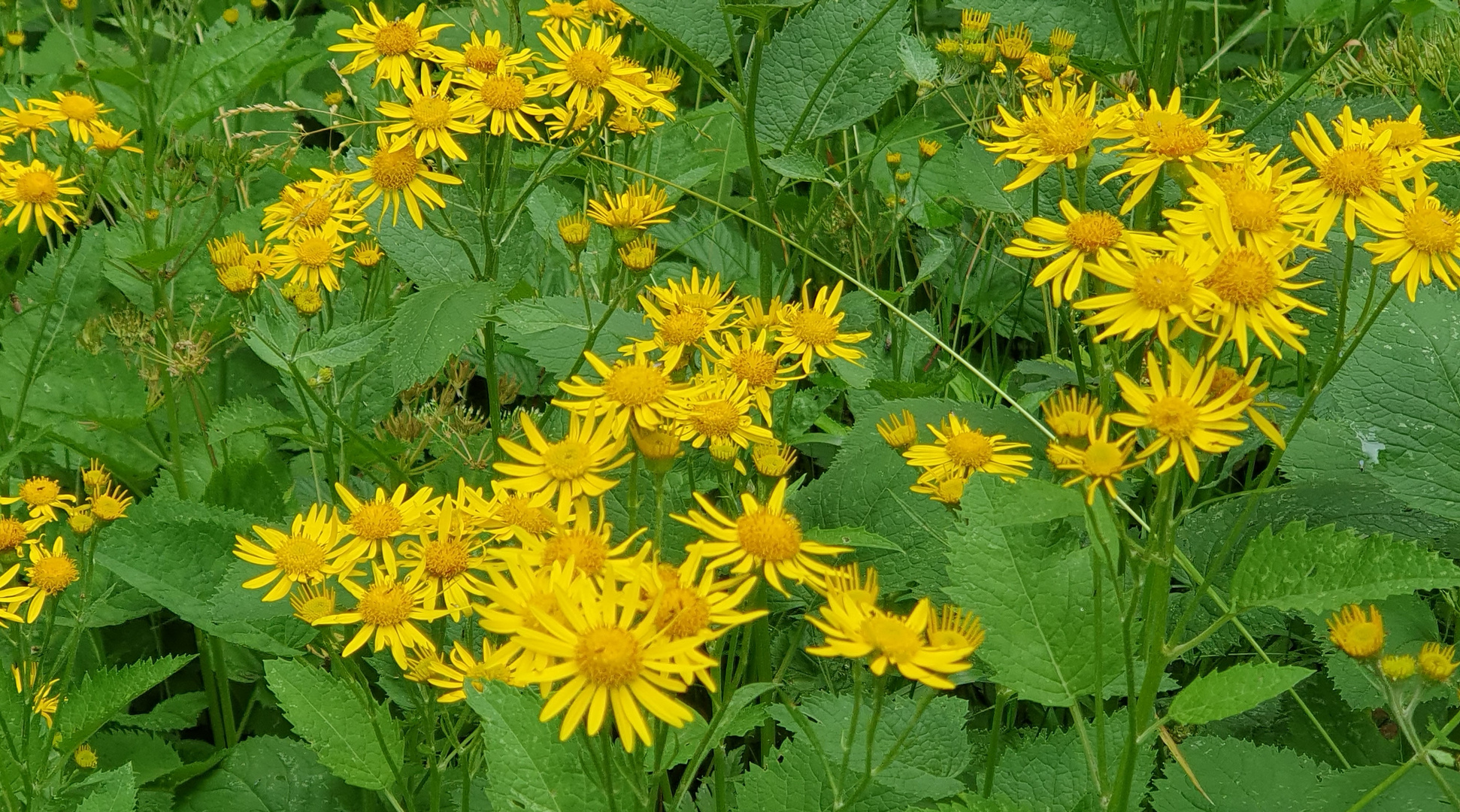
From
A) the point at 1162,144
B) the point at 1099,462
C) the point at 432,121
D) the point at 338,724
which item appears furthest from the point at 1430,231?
the point at 338,724

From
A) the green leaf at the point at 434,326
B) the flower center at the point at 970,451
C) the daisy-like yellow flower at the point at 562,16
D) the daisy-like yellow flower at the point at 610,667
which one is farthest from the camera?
the daisy-like yellow flower at the point at 562,16

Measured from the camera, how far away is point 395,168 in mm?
2033

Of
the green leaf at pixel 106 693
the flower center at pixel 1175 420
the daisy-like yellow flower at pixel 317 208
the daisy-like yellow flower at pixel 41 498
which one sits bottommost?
the green leaf at pixel 106 693

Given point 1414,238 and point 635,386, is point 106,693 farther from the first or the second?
point 1414,238

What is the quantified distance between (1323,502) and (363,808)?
166 cm

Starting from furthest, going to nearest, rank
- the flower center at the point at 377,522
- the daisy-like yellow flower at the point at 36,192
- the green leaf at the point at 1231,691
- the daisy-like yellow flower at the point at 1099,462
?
the daisy-like yellow flower at the point at 36,192
the flower center at the point at 377,522
the green leaf at the point at 1231,691
the daisy-like yellow flower at the point at 1099,462

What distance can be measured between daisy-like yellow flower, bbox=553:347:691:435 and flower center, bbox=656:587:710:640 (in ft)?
1.19

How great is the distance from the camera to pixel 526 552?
4.23ft

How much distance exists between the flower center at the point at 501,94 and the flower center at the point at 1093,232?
35.2 inches

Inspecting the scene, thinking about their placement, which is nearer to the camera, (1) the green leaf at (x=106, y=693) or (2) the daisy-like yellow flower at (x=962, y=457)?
(2) the daisy-like yellow flower at (x=962, y=457)

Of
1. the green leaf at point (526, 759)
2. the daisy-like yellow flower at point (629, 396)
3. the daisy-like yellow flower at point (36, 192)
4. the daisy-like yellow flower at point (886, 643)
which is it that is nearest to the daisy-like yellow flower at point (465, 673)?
the green leaf at point (526, 759)

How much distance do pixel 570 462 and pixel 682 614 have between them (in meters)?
0.36

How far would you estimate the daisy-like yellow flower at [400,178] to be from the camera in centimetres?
203

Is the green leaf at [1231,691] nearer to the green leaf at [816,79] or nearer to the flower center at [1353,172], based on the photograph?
the flower center at [1353,172]
